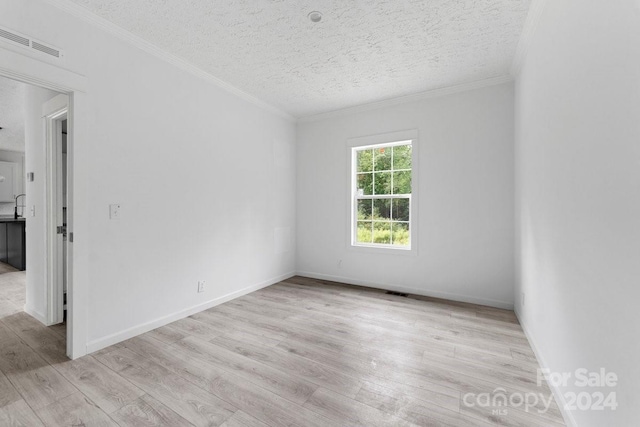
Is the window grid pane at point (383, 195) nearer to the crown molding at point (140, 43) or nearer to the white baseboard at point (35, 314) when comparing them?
the crown molding at point (140, 43)

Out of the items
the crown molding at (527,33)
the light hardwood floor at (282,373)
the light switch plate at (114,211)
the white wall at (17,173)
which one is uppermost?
the crown molding at (527,33)

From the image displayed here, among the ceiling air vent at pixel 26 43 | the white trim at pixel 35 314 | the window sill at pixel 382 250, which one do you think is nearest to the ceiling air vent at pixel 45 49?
the ceiling air vent at pixel 26 43

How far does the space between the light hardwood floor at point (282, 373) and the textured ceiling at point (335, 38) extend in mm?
2766

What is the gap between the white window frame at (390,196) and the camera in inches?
152

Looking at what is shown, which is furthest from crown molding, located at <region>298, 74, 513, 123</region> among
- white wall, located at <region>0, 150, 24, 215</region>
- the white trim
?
white wall, located at <region>0, 150, 24, 215</region>

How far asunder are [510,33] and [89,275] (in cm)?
419

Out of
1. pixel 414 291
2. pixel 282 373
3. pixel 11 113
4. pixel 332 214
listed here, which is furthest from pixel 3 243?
pixel 414 291

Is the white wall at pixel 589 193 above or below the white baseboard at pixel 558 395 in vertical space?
above

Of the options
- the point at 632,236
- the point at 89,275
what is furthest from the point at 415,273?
the point at 89,275

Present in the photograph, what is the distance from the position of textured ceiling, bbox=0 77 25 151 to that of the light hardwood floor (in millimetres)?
2902

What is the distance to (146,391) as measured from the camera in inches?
72.3

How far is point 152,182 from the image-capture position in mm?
2740

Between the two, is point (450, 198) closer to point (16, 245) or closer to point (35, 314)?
point (35, 314)

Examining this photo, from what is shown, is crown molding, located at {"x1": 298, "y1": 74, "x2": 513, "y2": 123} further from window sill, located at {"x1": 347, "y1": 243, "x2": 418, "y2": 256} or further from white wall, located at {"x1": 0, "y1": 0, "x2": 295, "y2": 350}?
window sill, located at {"x1": 347, "y1": 243, "x2": 418, "y2": 256}
